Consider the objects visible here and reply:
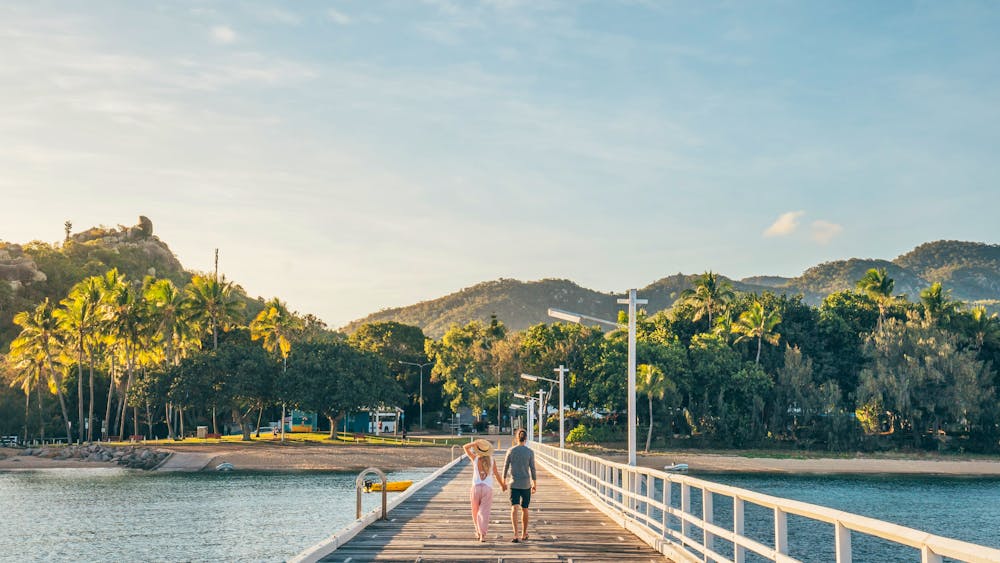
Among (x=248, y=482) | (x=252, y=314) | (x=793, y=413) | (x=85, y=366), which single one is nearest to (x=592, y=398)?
(x=793, y=413)

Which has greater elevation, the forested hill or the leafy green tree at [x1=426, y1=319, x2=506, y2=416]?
the forested hill

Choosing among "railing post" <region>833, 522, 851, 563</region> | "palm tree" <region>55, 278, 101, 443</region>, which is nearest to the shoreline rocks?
"palm tree" <region>55, 278, 101, 443</region>

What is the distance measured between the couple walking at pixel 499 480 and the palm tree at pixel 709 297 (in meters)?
87.6

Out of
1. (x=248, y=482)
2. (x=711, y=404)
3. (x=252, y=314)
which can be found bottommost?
(x=248, y=482)

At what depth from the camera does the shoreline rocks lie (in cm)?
8175

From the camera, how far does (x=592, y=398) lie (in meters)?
94.8

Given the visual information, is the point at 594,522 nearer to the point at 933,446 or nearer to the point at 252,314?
the point at 933,446

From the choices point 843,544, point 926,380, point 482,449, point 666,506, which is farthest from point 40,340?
point 843,544

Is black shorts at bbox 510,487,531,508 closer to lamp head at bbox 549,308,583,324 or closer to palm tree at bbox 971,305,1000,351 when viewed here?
lamp head at bbox 549,308,583,324

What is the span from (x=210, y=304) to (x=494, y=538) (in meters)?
84.6

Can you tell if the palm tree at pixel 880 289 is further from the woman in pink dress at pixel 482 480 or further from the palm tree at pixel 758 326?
the woman in pink dress at pixel 482 480

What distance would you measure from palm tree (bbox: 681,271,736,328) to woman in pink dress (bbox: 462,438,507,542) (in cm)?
8820

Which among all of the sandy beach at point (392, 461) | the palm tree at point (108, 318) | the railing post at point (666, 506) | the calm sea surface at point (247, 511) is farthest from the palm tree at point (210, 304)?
the railing post at point (666, 506)

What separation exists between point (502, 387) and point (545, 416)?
32.0ft
